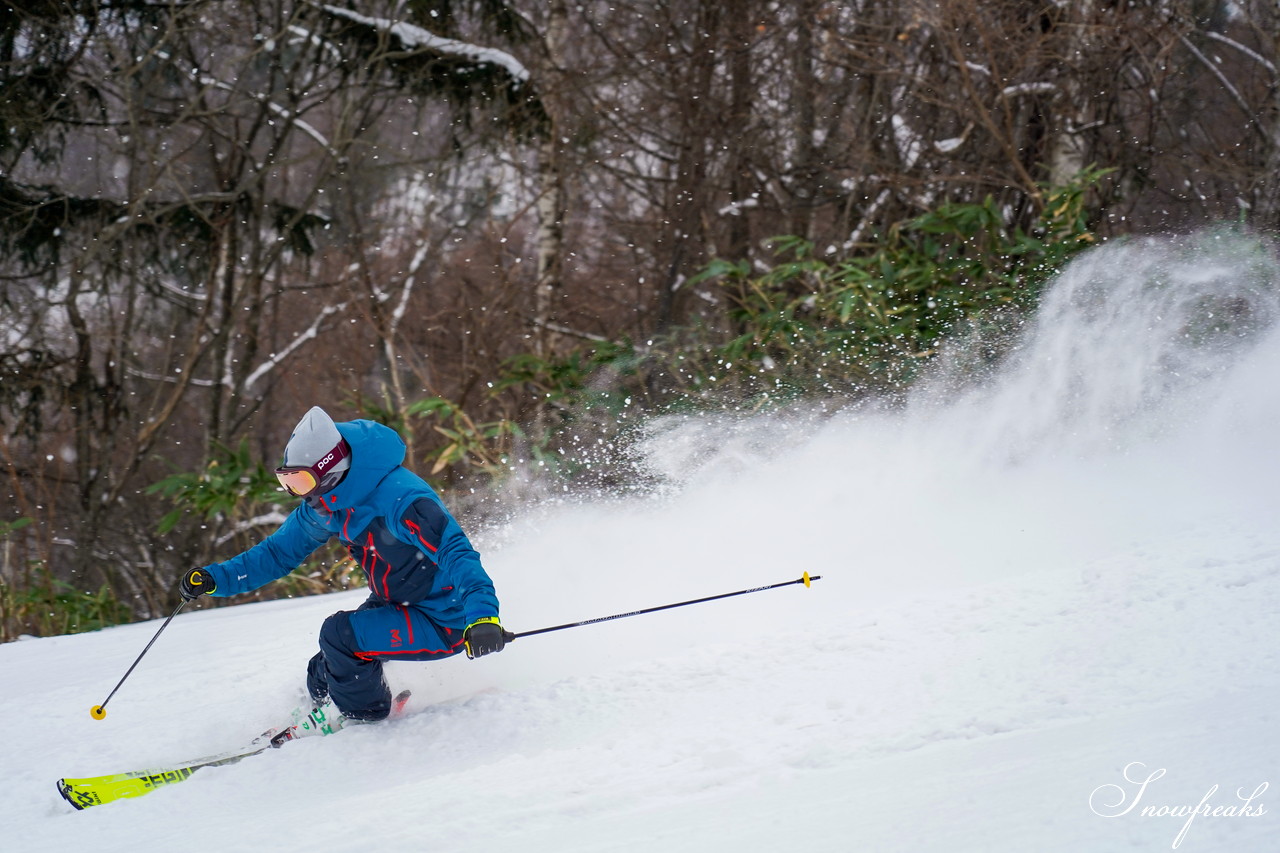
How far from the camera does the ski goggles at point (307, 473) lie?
310cm

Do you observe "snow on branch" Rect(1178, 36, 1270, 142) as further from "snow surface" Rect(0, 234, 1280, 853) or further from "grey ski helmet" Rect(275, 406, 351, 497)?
"grey ski helmet" Rect(275, 406, 351, 497)

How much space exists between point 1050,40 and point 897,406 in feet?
11.7

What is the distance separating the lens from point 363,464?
10.5ft

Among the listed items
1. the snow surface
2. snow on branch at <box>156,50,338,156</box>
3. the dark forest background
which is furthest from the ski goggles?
snow on branch at <box>156,50,338,156</box>

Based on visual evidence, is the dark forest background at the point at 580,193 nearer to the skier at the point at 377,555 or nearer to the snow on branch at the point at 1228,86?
the snow on branch at the point at 1228,86

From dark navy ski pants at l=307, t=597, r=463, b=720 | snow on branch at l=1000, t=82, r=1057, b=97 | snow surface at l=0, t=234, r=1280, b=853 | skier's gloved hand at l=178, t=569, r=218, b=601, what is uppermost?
snow on branch at l=1000, t=82, r=1057, b=97

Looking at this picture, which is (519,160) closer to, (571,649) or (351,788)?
(571,649)

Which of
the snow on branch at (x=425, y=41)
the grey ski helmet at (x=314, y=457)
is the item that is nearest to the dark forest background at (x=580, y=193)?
the snow on branch at (x=425, y=41)

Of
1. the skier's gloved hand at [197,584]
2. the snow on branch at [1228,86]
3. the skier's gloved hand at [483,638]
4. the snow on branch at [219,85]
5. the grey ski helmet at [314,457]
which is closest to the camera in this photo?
the skier's gloved hand at [483,638]

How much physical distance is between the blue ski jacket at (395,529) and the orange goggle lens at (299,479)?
69 millimetres

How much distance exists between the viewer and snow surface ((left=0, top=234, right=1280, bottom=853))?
235 centimetres

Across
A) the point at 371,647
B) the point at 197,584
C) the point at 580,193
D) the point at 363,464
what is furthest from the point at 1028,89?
the point at 197,584

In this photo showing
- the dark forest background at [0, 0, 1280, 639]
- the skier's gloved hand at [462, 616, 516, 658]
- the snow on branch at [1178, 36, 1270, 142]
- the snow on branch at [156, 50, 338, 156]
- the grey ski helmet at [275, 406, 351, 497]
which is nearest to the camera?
the skier's gloved hand at [462, 616, 516, 658]

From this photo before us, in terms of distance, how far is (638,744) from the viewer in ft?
9.32
